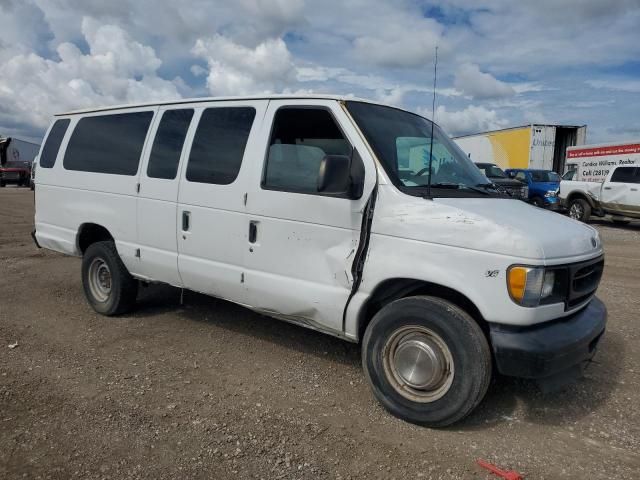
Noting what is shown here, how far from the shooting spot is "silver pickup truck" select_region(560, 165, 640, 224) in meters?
15.4

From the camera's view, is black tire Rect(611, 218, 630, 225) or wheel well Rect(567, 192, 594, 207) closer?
wheel well Rect(567, 192, 594, 207)

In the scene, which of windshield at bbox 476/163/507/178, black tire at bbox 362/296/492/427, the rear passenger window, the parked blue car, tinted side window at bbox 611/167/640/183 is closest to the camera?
black tire at bbox 362/296/492/427

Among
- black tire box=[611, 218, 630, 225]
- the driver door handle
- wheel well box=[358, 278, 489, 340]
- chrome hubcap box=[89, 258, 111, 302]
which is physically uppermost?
the driver door handle

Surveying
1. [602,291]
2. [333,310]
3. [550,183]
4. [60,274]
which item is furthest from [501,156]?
[333,310]

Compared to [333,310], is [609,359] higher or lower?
lower

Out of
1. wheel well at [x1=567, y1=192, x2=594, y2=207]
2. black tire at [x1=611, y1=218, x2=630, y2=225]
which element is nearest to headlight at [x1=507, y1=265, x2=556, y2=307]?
wheel well at [x1=567, y1=192, x2=594, y2=207]

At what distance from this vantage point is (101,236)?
18.7 ft

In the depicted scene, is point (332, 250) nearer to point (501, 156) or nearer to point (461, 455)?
point (461, 455)

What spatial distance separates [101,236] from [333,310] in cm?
323

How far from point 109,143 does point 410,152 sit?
3.14m

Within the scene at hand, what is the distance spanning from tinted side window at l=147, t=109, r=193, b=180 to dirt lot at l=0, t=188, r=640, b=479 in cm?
157

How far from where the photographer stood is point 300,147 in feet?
12.9

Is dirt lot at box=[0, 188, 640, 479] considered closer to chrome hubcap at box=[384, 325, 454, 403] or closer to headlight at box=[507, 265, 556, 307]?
chrome hubcap at box=[384, 325, 454, 403]

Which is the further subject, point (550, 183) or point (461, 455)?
point (550, 183)
